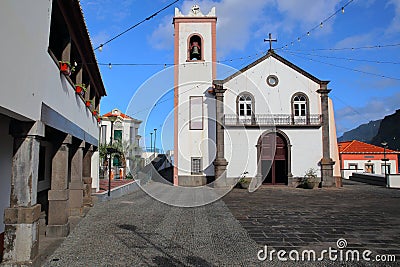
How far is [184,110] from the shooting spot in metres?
23.0

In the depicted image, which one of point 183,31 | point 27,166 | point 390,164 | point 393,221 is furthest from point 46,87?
point 390,164

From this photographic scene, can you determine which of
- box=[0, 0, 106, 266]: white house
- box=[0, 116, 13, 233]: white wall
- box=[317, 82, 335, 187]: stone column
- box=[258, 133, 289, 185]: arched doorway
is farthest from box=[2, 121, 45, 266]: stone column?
box=[317, 82, 335, 187]: stone column

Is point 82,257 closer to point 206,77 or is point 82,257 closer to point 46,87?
point 46,87

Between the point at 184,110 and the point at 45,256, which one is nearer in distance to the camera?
the point at 45,256

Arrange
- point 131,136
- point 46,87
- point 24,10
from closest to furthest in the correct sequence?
point 24,10, point 46,87, point 131,136

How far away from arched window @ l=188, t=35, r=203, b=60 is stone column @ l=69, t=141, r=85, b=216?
15374 mm

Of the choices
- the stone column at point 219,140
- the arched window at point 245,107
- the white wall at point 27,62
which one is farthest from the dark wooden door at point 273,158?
the white wall at point 27,62

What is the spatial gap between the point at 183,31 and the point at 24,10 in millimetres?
20266

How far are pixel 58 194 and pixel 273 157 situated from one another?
54.1ft

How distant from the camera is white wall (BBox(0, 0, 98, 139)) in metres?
3.62

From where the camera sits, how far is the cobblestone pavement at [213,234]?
17.2 ft

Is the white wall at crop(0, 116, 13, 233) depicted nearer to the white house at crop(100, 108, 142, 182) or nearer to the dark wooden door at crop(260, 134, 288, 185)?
the dark wooden door at crop(260, 134, 288, 185)

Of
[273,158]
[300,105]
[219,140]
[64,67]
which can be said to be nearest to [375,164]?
[300,105]

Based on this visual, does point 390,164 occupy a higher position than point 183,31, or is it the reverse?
point 183,31
